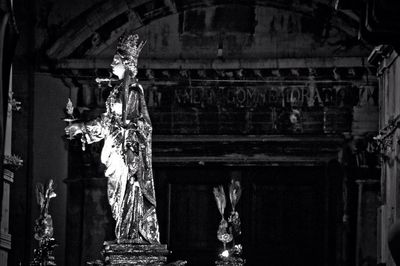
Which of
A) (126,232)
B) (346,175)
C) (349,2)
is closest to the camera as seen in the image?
(349,2)

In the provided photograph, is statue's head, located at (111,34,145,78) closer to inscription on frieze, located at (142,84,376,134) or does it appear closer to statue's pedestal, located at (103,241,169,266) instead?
statue's pedestal, located at (103,241,169,266)

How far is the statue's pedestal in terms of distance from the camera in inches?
766

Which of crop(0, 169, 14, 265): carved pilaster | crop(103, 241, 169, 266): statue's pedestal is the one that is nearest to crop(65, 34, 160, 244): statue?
crop(103, 241, 169, 266): statue's pedestal

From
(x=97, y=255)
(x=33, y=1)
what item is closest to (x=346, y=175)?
(x=97, y=255)

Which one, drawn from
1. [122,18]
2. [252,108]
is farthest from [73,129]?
[252,108]

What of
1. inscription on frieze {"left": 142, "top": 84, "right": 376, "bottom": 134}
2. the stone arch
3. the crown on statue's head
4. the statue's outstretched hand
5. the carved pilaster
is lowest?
the carved pilaster

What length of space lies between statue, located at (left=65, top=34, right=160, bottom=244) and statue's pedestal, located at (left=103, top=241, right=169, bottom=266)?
202 millimetres

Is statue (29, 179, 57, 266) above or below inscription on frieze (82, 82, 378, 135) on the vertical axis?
below

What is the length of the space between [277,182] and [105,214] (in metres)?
2.90

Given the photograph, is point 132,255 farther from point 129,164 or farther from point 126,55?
point 126,55

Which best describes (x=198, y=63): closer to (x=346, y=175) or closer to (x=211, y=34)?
(x=211, y=34)

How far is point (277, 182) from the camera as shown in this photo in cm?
2477

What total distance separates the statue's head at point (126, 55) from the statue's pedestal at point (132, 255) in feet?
7.68

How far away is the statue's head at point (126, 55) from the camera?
65.3ft
